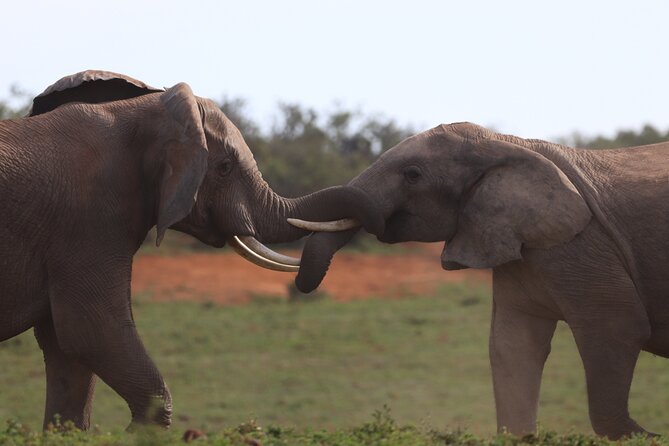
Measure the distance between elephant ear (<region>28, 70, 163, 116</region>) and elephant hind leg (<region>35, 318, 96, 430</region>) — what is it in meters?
1.20

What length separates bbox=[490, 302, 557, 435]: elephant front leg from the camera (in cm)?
835

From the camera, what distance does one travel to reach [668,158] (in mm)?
8344

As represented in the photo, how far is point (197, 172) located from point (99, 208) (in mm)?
504

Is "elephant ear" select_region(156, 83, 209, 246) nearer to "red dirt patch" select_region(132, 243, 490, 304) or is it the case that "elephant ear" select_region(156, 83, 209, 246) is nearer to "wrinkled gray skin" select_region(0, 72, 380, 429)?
"wrinkled gray skin" select_region(0, 72, 380, 429)

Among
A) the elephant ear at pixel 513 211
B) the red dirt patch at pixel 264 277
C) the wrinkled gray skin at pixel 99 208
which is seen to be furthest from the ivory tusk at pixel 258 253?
the red dirt patch at pixel 264 277

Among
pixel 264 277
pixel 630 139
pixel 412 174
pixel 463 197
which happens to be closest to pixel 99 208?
pixel 412 174

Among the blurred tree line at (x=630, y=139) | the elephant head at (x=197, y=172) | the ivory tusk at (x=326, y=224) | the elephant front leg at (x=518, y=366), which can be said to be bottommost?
the elephant front leg at (x=518, y=366)

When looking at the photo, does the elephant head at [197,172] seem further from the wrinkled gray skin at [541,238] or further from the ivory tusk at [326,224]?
the wrinkled gray skin at [541,238]

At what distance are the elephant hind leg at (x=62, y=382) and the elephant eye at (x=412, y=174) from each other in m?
1.97

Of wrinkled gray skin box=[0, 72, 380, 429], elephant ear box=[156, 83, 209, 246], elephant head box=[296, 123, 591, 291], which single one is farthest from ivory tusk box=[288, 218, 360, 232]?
elephant ear box=[156, 83, 209, 246]

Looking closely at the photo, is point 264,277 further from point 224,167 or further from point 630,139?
point 224,167

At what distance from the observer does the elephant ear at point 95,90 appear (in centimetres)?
805

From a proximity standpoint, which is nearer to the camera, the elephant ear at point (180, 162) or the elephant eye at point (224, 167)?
the elephant ear at point (180, 162)

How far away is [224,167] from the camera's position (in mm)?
7848
